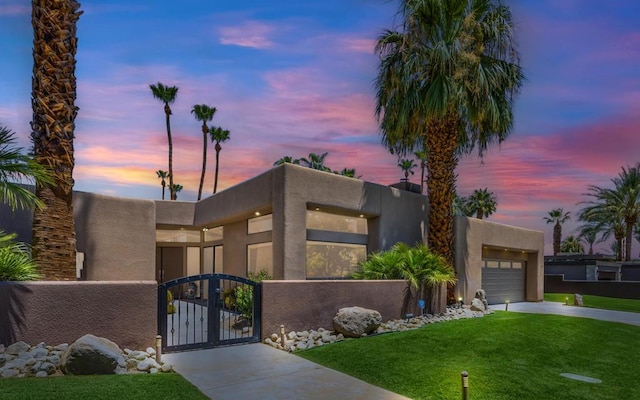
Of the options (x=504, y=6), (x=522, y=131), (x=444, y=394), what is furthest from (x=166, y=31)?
(x=522, y=131)

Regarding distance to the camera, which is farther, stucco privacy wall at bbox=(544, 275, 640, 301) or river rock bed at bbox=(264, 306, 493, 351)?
stucco privacy wall at bbox=(544, 275, 640, 301)

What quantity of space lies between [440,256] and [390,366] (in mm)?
10066

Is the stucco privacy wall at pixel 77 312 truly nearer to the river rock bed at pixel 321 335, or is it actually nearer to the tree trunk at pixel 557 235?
the river rock bed at pixel 321 335

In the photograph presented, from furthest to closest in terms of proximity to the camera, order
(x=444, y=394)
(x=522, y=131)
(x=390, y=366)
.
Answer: (x=522, y=131) → (x=390, y=366) → (x=444, y=394)

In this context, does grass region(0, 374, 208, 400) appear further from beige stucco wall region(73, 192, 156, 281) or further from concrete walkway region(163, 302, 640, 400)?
beige stucco wall region(73, 192, 156, 281)

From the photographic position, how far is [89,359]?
7.95 metres

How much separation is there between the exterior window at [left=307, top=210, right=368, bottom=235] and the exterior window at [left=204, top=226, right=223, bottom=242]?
7.16 meters

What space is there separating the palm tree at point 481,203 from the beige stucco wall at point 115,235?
48662mm

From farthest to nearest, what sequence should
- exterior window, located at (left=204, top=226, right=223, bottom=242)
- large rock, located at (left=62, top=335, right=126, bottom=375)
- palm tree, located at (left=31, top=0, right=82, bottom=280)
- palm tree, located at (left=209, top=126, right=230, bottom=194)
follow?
palm tree, located at (left=209, top=126, right=230, bottom=194) < exterior window, located at (left=204, top=226, right=223, bottom=242) < palm tree, located at (left=31, top=0, right=82, bottom=280) < large rock, located at (left=62, top=335, right=126, bottom=375)

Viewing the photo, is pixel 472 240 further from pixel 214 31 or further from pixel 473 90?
pixel 214 31

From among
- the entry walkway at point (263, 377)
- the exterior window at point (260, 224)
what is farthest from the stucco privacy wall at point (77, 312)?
the exterior window at point (260, 224)

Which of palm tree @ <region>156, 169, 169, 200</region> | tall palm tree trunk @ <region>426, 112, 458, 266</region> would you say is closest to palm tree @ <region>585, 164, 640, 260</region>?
tall palm tree trunk @ <region>426, 112, 458, 266</region>

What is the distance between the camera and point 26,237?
16625mm

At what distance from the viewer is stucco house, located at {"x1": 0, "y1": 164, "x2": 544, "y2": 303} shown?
52.2 feet
